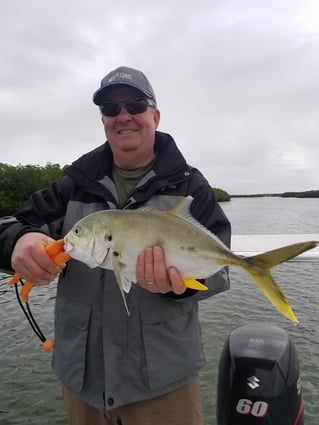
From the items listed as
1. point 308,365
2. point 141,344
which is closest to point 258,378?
point 141,344

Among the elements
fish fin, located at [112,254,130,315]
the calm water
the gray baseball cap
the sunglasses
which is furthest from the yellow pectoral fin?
the calm water

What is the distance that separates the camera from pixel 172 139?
119 inches

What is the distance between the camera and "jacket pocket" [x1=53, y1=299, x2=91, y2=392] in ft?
8.50

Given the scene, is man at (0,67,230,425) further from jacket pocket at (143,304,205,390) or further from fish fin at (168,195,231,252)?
fish fin at (168,195,231,252)

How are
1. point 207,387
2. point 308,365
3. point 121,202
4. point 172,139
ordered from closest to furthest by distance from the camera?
point 121,202
point 172,139
point 207,387
point 308,365

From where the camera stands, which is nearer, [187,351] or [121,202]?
[187,351]

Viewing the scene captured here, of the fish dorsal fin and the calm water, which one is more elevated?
the fish dorsal fin

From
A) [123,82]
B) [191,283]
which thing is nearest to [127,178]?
[123,82]

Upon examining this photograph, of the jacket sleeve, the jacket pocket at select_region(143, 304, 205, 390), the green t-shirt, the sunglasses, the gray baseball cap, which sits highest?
the gray baseball cap

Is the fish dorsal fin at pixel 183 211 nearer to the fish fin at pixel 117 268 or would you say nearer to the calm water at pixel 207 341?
the fish fin at pixel 117 268

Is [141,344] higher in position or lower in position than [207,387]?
higher

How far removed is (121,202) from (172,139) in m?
0.65

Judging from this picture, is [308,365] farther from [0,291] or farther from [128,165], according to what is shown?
[0,291]

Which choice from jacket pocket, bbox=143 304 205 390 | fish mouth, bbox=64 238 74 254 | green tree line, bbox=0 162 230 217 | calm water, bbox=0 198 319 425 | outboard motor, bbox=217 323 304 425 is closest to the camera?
fish mouth, bbox=64 238 74 254
